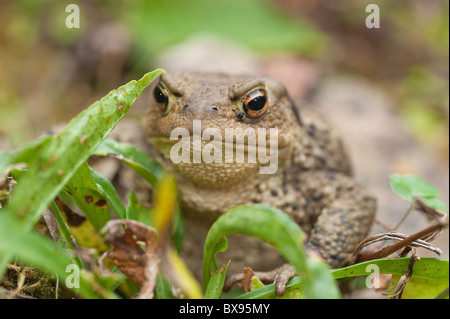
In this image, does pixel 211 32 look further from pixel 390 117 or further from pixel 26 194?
pixel 26 194

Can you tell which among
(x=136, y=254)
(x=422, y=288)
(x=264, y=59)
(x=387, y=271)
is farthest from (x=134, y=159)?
(x=264, y=59)

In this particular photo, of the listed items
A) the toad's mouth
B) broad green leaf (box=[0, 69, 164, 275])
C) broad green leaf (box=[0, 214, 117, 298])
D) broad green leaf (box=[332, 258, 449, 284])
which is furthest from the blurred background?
broad green leaf (box=[0, 214, 117, 298])

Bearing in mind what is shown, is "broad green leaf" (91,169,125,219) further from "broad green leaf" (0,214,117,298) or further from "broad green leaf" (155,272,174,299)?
"broad green leaf" (0,214,117,298)

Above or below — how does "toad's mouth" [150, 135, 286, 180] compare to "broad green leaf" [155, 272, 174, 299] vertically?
above

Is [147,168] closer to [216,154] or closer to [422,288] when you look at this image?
[216,154]

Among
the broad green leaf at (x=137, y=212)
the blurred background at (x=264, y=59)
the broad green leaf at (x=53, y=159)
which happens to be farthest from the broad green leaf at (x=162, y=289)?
the blurred background at (x=264, y=59)

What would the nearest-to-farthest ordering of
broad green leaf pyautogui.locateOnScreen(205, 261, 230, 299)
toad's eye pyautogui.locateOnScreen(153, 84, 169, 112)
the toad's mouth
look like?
broad green leaf pyautogui.locateOnScreen(205, 261, 230, 299)
the toad's mouth
toad's eye pyautogui.locateOnScreen(153, 84, 169, 112)
